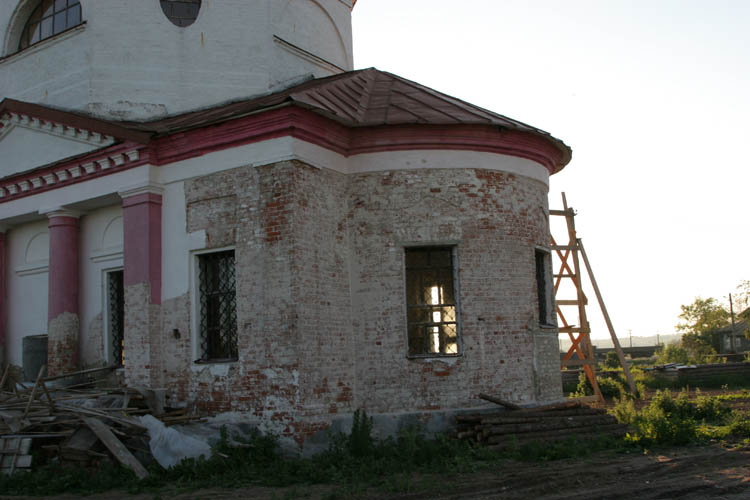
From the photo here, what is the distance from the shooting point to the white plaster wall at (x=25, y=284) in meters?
13.9

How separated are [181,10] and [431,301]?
26.1 ft

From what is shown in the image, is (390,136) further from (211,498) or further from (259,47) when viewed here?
(211,498)

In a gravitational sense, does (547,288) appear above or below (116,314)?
above

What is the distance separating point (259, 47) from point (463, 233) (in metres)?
6.04

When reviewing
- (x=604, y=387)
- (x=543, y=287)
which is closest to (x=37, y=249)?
(x=543, y=287)

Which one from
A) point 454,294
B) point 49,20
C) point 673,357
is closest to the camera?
point 454,294

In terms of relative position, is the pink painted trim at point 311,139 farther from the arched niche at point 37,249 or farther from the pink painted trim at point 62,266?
the arched niche at point 37,249

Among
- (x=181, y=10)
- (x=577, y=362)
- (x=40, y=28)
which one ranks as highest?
(x=40, y=28)

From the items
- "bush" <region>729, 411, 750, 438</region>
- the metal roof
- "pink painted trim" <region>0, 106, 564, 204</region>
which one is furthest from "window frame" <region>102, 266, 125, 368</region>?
"bush" <region>729, 411, 750, 438</region>

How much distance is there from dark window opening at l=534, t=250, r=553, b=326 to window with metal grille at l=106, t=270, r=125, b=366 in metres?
7.26

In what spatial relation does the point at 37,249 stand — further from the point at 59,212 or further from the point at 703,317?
the point at 703,317

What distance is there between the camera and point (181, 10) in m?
14.4

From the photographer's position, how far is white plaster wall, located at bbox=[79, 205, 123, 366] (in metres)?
12.6

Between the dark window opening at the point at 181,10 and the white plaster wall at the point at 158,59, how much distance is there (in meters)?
0.23
